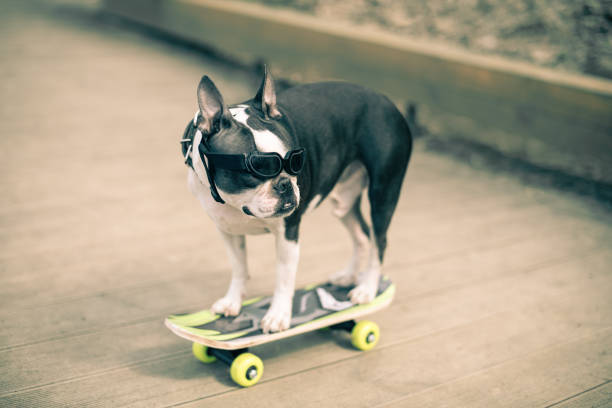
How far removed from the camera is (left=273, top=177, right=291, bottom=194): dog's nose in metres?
1.92

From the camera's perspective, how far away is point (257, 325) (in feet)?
7.66

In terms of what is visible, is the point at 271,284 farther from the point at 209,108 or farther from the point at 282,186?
the point at 209,108

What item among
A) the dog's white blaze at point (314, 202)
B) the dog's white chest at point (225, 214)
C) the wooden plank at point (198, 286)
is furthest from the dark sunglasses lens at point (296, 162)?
the wooden plank at point (198, 286)

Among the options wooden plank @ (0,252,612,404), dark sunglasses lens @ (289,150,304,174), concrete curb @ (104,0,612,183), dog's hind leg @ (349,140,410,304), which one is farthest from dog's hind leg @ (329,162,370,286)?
concrete curb @ (104,0,612,183)

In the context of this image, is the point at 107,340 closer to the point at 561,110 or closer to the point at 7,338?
the point at 7,338

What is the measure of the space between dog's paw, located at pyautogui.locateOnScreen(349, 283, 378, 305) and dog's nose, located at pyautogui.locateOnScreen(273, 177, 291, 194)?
778 mm

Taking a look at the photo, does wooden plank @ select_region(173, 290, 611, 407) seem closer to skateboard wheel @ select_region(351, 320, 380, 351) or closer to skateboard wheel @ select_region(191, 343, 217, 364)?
skateboard wheel @ select_region(351, 320, 380, 351)

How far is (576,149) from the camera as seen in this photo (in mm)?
4031

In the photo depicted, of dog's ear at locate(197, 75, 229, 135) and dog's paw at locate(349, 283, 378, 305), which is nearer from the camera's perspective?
dog's ear at locate(197, 75, 229, 135)

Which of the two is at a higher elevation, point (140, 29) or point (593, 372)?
point (593, 372)

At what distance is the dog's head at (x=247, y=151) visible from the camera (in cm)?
188

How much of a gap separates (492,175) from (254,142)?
9.53ft

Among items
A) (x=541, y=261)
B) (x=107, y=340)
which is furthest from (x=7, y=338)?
(x=541, y=261)

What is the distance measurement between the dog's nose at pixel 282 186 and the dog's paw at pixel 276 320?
1.84ft
